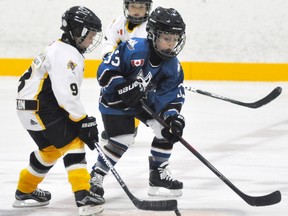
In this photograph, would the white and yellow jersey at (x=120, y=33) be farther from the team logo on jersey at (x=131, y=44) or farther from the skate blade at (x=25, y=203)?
the skate blade at (x=25, y=203)

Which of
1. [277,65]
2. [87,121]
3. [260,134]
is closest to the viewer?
[87,121]

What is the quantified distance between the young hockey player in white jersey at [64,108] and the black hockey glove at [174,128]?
1.45 ft

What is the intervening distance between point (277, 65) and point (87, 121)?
17.0 feet

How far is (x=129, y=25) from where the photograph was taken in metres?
5.40

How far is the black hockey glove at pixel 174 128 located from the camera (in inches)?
147

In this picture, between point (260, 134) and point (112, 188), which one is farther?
point (260, 134)

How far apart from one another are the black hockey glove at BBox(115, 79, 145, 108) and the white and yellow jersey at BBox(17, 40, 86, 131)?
12.5 inches

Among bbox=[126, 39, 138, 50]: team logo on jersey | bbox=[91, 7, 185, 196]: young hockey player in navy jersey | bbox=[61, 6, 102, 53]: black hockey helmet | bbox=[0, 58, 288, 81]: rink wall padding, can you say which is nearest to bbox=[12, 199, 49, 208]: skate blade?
bbox=[91, 7, 185, 196]: young hockey player in navy jersey

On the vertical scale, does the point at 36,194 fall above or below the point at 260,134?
above

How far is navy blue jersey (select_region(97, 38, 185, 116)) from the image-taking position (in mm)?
3787

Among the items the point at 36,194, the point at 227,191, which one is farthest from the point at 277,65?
the point at 36,194

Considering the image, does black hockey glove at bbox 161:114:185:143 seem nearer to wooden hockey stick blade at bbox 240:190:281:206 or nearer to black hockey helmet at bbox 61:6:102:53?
wooden hockey stick blade at bbox 240:190:281:206

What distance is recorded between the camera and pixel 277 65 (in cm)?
831

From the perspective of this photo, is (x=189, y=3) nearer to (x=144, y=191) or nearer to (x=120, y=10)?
(x=120, y=10)
